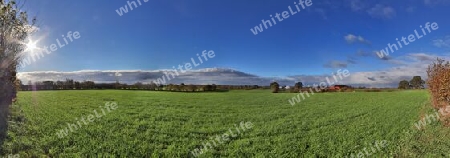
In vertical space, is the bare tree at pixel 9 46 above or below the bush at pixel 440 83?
above

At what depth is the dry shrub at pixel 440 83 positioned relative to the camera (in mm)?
18938

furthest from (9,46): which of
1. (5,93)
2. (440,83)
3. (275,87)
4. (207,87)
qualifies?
(275,87)

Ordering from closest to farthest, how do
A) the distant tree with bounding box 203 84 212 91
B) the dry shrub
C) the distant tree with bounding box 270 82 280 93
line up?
the dry shrub
the distant tree with bounding box 203 84 212 91
the distant tree with bounding box 270 82 280 93

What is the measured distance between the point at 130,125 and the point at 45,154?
6039 mm

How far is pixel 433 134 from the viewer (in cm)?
A: 1589

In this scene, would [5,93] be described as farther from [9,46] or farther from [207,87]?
A: [207,87]

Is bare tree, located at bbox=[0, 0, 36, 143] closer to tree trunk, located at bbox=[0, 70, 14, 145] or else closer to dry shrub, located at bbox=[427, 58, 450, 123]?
tree trunk, located at bbox=[0, 70, 14, 145]

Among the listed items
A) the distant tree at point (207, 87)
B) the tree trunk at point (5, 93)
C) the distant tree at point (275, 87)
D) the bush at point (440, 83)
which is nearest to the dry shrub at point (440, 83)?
the bush at point (440, 83)

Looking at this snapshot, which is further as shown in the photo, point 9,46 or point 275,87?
point 275,87

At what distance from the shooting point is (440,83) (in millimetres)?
20000

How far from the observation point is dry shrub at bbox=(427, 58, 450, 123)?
18.9 meters

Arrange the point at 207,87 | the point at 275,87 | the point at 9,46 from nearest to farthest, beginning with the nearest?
the point at 9,46 → the point at 207,87 → the point at 275,87

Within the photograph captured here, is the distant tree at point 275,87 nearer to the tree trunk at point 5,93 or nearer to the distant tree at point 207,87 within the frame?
the distant tree at point 207,87

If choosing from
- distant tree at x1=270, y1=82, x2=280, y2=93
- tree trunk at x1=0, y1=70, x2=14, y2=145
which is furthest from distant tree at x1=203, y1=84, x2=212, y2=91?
tree trunk at x1=0, y1=70, x2=14, y2=145
